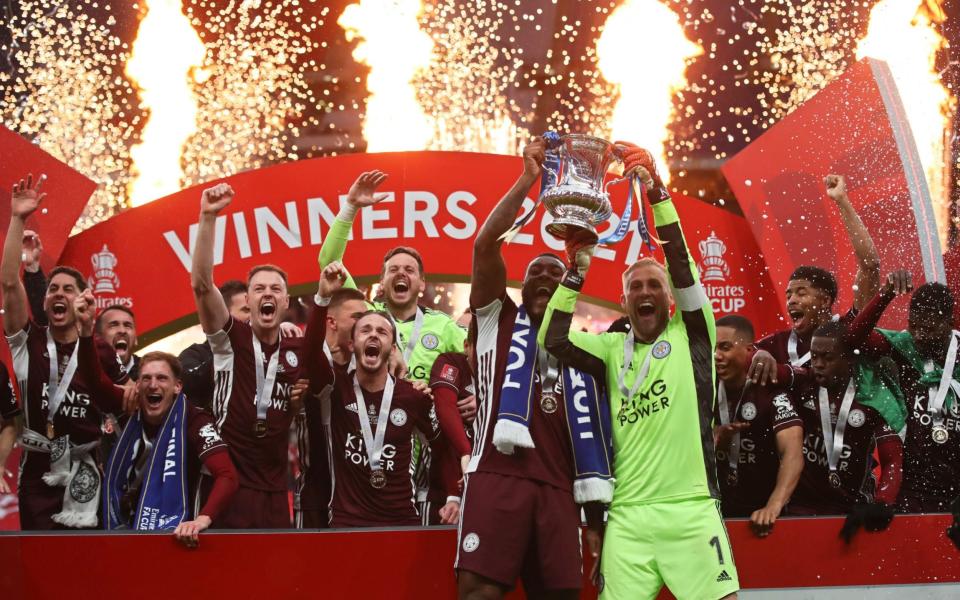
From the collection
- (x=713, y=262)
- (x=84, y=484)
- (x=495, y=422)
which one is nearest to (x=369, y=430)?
(x=495, y=422)

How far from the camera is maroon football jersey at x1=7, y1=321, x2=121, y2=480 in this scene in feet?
15.7

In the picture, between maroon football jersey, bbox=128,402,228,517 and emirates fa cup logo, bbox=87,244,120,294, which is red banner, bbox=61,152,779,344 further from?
maroon football jersey, bbox=128,402,228,517

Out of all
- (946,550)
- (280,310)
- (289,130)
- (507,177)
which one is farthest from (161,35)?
(946,550)

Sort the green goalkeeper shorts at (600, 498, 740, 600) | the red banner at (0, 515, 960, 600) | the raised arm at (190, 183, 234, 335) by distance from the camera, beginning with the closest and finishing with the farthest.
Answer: the green goalkeeper shorts at (600, 498, 740, 600)
the red banner at (0, 515, 960, 600)
the raised arm at (190, 183, 234, 335)

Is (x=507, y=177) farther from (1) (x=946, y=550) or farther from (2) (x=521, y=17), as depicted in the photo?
(1) (x=946, y=550)

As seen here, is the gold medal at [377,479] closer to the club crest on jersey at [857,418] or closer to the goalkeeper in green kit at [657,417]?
the goalkeeper in green kit at [657,417]

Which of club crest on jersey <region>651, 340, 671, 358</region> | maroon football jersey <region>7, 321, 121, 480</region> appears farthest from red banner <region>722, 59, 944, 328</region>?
maroon football jersey <region>7, 321, 121, 480</region>

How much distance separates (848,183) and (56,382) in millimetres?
4827

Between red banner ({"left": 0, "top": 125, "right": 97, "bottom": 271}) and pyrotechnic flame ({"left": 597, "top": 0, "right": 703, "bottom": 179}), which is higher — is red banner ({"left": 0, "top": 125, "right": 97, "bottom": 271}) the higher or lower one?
the lower one

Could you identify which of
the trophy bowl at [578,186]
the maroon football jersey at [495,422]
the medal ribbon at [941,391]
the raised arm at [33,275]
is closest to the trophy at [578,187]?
the trophy bowl at [578,186]

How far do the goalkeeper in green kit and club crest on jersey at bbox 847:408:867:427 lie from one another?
1.17 m

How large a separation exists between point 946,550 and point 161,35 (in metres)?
6.88

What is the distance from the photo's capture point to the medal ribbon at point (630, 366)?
3.62 meters

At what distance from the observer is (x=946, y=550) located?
415 centimetres
